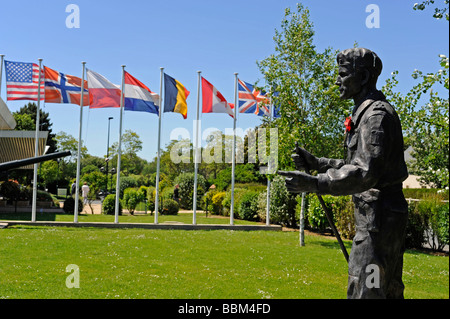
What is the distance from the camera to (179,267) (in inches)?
403

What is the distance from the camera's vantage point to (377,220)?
2.97 meters

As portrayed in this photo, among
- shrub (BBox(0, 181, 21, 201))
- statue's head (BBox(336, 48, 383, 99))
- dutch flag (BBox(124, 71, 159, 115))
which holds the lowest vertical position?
shrub (BBox(0, 181, 21, 201))

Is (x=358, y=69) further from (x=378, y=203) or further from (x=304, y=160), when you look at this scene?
(x=378, y=203)

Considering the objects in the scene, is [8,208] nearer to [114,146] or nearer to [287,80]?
[287,80]

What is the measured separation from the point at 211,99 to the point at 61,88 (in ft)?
22.8

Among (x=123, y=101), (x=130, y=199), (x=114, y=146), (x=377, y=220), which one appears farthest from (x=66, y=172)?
(x=377, y=220)

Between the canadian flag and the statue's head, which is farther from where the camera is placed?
the canadian flag

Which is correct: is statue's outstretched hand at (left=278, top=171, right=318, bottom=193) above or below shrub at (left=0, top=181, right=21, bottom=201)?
above

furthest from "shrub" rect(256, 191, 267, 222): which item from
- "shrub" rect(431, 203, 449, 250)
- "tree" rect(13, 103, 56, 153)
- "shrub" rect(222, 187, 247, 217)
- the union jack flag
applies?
"tree" rect(13, 103, 56, 153)

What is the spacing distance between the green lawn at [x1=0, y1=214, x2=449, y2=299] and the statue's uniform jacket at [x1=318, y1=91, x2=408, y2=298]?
504cm

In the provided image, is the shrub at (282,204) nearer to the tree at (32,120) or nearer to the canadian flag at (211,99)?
the canadian flag at (211,99)

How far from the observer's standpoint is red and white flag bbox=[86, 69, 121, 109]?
18.4 meters

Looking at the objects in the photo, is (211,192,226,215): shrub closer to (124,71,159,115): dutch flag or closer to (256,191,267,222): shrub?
(256,191,267,222): shrub
